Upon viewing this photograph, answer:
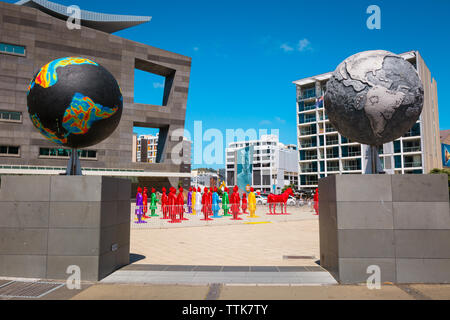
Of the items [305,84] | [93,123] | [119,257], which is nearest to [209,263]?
[119,257]

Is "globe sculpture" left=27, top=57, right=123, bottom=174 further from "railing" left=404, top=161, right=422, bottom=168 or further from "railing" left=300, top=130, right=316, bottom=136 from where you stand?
"railing" left=300, top=130, right=316, bottom=136

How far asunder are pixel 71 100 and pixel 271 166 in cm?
9300

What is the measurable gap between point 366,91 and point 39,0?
48.1 meters

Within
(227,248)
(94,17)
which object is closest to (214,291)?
(227,248)

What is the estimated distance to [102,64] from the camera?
4128 cm

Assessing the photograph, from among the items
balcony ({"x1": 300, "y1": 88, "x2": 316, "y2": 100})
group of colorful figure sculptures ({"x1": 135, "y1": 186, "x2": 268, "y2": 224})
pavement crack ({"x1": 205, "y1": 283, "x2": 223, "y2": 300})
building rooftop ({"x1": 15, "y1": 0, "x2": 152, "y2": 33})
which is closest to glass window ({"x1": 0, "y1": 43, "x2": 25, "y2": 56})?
building rooftop ({"x1": 15, "y1": 0, "x2": 152, "y2": 33})

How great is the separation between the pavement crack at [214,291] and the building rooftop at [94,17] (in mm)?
47549

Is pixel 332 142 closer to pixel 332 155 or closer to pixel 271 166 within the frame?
pixel 332 155

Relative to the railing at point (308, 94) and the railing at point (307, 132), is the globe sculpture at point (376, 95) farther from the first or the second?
the railing at point (308, 94)

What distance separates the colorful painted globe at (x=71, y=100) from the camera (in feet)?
19.6

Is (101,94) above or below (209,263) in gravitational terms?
above

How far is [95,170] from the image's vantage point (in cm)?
3941

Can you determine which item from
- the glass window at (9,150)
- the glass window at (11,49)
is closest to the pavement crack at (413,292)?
the glass window at (9,150)
